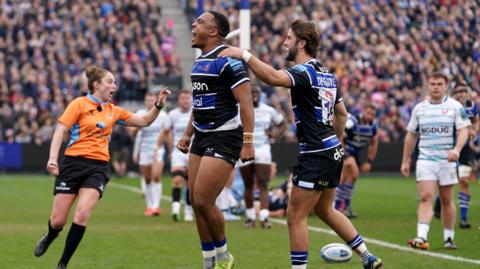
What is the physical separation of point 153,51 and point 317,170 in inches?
1095

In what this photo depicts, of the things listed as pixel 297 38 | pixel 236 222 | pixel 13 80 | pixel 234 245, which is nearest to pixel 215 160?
Answer: pixel 297 38

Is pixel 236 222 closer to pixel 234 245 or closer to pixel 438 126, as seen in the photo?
pixel 234 245

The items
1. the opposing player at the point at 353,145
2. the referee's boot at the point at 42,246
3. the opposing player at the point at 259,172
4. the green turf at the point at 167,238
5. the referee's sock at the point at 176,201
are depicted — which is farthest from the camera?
the opposing player at the point at 353,145

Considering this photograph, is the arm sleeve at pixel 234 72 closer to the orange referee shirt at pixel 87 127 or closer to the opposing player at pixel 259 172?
the orange referee shirt at pixel 87 127

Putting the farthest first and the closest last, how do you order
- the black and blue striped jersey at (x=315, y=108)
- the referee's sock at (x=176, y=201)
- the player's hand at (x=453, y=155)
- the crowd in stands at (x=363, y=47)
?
the crowd in stands at (x=363, y=47) < the referee's sock at (x=176, y=201) < the player's hand at (x=453, y=155) < the black and blue striped jersey at (x=315, y=108)

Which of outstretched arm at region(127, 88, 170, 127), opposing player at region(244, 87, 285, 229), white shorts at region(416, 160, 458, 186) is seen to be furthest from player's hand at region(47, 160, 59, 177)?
opposing player at region(244, 87, 285, 229)

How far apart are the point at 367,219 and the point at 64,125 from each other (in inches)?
349

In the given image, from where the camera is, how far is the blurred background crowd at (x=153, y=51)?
113 ft

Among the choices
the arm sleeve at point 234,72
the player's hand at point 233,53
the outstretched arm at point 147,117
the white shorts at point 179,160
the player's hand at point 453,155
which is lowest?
the white shorts at point 179,160

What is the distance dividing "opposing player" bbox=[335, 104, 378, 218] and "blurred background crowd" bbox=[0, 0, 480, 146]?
1256cm

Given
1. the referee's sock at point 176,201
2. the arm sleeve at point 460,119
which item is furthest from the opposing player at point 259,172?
the arm sleeve at point 460,119

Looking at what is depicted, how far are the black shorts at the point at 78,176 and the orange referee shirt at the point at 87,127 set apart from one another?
0.08 m

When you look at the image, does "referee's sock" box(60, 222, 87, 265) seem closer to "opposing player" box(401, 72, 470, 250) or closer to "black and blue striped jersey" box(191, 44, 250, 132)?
"black and blue striped jersey" box(191, 44, 250, 132)

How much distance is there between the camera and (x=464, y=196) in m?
17.8
